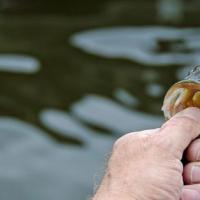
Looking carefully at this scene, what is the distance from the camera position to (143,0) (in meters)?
13.5

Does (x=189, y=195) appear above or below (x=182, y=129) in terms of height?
below

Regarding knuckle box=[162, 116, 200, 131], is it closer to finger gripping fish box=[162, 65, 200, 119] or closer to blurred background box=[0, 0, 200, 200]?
finger gripping fish box=[162, 65, 200, 119]

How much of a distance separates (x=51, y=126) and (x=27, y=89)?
132 centimetres

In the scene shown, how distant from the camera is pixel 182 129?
9.07ft

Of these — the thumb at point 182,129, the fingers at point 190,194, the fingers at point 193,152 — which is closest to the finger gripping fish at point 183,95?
the thumb at point 182,129

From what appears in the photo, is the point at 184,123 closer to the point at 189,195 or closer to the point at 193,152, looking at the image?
the point at 193,152

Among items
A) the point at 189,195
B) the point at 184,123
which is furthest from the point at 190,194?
the point at 184,123

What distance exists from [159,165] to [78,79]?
7114mm

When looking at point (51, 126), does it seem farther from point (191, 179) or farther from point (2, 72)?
point (191, 179)

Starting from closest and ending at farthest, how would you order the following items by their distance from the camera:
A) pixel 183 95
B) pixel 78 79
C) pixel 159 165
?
pixel 159 165, pixel 183 95, pixel 78 79

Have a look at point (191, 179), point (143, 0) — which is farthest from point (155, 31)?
point (191, 179)

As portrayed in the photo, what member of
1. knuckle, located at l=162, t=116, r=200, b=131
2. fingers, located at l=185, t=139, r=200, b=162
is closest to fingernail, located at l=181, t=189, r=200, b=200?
fingers, located at l=185, t=139, r=200, b=162

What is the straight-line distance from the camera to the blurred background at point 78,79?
293 inches

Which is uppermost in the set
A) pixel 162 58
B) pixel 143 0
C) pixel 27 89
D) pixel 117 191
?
pixel 143 0
